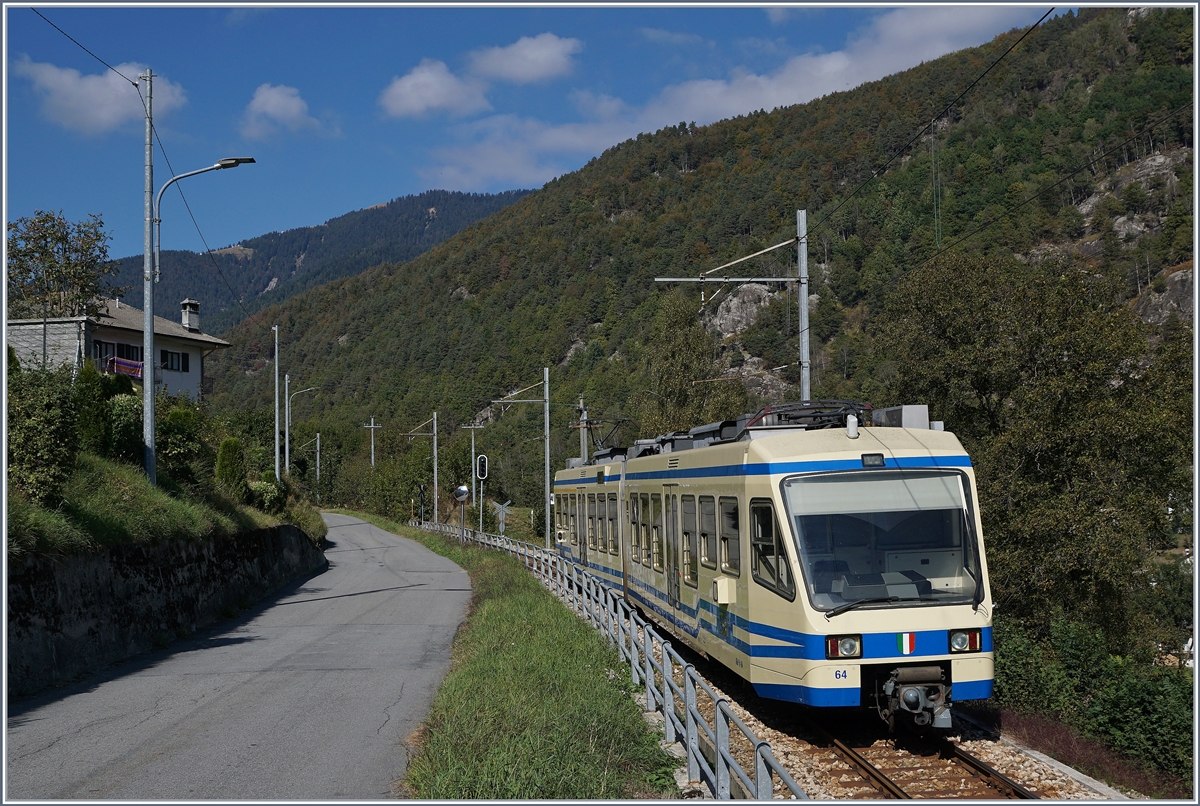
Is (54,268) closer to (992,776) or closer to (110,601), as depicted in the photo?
(110,601)

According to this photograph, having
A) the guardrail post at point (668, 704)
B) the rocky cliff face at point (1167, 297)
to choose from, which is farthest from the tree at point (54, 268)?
the rocky cliff face at point (1167, 297)

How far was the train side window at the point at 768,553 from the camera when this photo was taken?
980cm

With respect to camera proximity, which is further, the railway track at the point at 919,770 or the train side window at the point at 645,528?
the train side window at the point at 645,528

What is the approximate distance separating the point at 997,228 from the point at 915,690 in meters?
99.4

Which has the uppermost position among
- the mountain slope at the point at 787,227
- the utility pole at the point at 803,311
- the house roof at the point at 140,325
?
the mountain slope at the point at 787,227

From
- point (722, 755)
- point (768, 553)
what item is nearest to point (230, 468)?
point (768, 553)

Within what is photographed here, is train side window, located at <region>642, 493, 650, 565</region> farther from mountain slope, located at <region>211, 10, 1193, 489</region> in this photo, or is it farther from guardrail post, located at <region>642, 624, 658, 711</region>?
mountain slope, located at <region>211, 10, 1193, 489</region>

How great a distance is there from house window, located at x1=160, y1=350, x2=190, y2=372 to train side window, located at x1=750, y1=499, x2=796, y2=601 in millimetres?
51315

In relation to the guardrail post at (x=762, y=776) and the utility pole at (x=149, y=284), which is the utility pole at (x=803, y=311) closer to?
the guardrail post at (x=762, y=776)

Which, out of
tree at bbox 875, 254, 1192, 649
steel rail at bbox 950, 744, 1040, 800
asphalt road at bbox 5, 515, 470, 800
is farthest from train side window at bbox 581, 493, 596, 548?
steel rail at bbox 950, 744, 1040, 800

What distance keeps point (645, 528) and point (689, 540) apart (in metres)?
3.24

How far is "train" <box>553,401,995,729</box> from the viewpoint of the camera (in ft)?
30.7

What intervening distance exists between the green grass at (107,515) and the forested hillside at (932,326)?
33.6ft

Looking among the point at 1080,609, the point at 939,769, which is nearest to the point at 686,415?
the point at 1080,609
